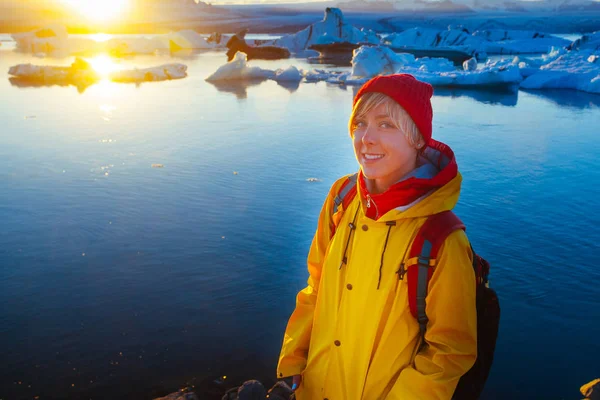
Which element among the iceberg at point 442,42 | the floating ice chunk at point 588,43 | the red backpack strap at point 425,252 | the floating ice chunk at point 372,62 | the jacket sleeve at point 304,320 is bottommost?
the jacket sleeve at point 304,320

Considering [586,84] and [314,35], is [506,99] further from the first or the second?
[314,35]

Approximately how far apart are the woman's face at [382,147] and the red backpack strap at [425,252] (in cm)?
19

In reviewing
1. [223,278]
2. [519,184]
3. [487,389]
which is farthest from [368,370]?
[519,184]

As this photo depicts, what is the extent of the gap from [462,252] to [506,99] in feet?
48.0

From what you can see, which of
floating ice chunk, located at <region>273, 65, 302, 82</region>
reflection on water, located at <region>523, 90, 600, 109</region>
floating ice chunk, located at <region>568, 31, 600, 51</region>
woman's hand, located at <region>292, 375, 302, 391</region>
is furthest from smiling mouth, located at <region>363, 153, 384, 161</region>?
floating ice chunk, located at <region>568, 31, 600, 51</region>

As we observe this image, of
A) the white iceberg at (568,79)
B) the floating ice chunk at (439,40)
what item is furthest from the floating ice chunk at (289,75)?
the floating ice chunk at (439,40)

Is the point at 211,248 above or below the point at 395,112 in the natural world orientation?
below

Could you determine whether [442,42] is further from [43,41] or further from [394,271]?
[394,271]

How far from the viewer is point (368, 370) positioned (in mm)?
1383

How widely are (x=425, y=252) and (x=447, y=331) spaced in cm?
25

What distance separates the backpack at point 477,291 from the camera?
4.10 feet

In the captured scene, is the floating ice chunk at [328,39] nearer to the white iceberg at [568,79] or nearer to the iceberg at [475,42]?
the iceberg at [475,42]

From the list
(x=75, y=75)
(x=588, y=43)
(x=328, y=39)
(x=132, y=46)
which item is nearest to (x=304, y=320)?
(x=75, y=75)

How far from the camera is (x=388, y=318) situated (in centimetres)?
133
